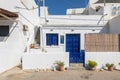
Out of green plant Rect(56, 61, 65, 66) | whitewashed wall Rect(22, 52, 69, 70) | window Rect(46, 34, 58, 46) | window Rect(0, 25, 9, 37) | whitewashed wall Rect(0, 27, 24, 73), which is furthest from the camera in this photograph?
window Rect(46, 34, 58, 46)

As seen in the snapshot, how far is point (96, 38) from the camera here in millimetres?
15664

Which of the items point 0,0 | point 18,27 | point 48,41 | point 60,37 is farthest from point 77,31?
point 0,0

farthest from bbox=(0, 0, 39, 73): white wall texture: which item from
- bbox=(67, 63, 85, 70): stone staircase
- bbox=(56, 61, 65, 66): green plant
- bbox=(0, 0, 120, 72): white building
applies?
bbox=(67, 63, 85, 70): stone staircase

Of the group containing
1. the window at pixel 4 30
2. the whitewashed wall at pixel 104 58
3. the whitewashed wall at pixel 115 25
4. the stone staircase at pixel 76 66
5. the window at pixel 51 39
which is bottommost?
the stone staircase at pixel 76 66

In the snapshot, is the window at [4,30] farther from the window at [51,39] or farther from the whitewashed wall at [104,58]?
the whitewashed wall at [104,58]

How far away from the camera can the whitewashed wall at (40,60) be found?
14.1m

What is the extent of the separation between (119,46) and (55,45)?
7422 mm

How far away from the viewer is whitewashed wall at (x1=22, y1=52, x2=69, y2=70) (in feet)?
46.4

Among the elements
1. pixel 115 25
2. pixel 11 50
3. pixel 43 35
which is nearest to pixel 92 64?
pixel 11 50

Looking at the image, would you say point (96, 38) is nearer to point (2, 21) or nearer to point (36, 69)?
point (36, 69)

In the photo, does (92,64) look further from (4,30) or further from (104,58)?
(4,30)

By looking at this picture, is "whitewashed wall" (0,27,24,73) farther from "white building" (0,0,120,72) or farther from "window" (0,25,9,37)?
"window" (0,25,9,37)

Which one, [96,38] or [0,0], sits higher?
[0,0]

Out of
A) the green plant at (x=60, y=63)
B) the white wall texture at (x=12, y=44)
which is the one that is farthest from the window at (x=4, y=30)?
the green plant at (x=60, y=63)
